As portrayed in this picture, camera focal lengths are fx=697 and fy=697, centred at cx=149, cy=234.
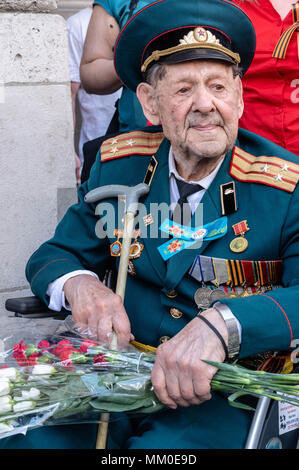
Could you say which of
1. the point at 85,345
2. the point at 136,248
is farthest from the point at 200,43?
the point at 85,345

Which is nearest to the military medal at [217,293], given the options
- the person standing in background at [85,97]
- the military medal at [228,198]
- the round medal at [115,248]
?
the military medal at [228,198]

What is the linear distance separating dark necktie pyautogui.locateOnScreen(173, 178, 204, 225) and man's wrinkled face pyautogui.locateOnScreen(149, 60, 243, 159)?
14cm

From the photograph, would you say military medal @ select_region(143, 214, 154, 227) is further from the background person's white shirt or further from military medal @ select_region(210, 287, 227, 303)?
the background person's white shirt

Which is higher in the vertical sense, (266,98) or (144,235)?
(266,98)

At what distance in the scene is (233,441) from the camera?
2.08 metres

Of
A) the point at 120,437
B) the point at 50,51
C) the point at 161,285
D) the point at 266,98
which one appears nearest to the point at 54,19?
the point at 50,51

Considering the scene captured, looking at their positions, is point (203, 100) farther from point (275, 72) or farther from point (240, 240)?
point (275, 72)

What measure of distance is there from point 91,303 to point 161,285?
0.87ft

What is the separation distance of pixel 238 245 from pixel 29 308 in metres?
0.80

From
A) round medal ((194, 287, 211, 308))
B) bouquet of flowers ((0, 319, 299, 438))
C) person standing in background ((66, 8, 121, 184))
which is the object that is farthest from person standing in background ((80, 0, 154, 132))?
bouquet of flowers ((0, 319, 299, 438))

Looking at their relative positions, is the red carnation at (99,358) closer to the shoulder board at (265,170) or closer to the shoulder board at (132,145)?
the shoulder board at (265,170)

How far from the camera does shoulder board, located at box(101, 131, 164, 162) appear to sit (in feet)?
9.10

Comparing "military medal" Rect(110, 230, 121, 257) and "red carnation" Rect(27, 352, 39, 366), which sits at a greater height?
"military medal" Rect(110, 230, 121, 257)

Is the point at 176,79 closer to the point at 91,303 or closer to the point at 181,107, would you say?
the point at 181,107
